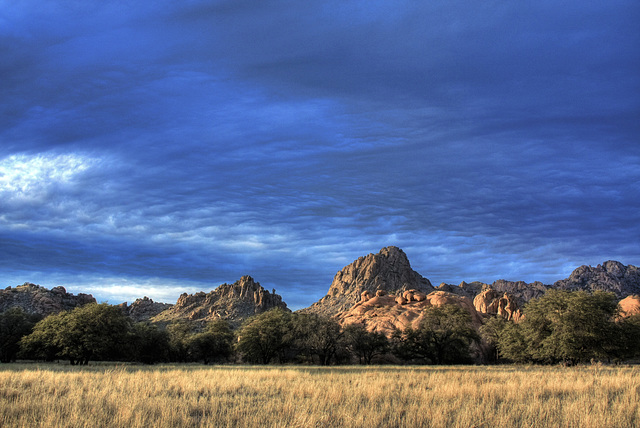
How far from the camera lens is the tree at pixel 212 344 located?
70.8 meters

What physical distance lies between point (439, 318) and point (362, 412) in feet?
188

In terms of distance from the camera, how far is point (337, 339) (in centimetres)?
6372

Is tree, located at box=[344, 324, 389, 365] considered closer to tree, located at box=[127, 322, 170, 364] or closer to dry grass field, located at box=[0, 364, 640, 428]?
tree, located at box=[127, 322, 170, 364]

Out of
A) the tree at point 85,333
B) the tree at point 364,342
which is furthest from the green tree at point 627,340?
the tree at point 85,333

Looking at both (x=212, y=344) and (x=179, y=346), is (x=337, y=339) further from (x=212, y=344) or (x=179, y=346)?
(x=179, y=346)

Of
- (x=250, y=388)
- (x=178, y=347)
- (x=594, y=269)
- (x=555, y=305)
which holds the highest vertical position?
(x=594, y=269)

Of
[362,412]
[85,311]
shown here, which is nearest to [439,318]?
[85,311]

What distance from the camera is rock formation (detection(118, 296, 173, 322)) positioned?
173 meters

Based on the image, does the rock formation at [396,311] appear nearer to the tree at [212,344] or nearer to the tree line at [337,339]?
the tree line at [337,339]

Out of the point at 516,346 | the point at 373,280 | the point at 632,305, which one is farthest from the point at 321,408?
the point at 373,280

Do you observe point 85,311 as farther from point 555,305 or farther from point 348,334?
point 555,305

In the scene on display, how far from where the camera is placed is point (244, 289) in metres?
183

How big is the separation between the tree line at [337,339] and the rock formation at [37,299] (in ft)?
173

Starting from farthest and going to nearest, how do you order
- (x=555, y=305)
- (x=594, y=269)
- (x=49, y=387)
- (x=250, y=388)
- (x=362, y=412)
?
(x=594, y=269) < (x=555, y=305) < (x=250, y=388) < (x=49, y=387) < (x=362, y=412)
